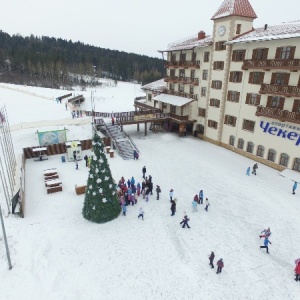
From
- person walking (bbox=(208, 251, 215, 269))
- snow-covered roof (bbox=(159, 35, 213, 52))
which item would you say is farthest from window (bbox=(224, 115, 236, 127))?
person walking (bbox=(208, 251, 215, 269))

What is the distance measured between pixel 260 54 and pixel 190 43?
13.4 m

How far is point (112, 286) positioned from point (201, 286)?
185 inches

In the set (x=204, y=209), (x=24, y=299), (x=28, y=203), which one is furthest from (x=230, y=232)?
(x=28, y=203)

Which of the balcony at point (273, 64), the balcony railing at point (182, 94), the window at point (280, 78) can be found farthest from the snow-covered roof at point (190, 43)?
the window at point (280, 78)

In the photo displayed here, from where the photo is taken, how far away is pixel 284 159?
27062 mm

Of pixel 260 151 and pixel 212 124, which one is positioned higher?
pixel 212 124

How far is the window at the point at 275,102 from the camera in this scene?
86.6ft

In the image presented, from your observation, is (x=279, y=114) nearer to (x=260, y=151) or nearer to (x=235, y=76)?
(x=260, y=151)

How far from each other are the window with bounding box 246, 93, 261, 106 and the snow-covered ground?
27.3ft

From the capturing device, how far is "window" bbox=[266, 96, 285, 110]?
86.6ft

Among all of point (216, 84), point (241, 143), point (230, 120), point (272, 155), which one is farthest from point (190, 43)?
point (272, 155)

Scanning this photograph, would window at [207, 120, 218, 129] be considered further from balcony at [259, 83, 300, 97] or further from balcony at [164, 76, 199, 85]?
balcony at [259, 83, 300, 97]

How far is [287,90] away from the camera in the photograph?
25.0 meters

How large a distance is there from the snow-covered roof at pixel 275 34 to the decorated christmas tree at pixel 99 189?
20684 millimetres
